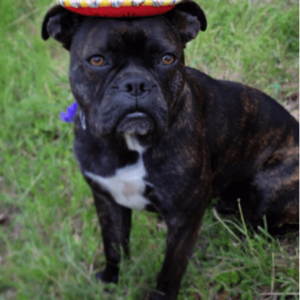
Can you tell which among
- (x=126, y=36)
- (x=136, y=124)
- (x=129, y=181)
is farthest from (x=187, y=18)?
(x=129, y=181)

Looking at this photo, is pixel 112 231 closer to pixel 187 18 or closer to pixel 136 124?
pixel 136 124

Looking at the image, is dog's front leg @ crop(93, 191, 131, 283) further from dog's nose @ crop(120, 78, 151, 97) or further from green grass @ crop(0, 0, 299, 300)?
dog's nose @ crop(120, 78, 151, 97)

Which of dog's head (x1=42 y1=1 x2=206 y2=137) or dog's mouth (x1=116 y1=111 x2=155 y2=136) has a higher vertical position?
dog's head (x1=42 y1=1 x2=206 y2=137)

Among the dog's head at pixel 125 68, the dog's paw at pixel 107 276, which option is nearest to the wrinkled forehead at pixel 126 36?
the dog's head at pixel 125 68

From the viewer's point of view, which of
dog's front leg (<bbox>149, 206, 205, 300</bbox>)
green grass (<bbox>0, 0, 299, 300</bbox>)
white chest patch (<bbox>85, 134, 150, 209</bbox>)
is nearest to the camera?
white chest patch (<bbox>85, 134, 150, 209</bbox>)

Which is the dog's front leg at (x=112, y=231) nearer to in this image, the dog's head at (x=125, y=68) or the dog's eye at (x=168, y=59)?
the dog's head at (x=125, y=68)

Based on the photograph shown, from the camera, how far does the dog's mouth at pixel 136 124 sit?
1.70 metres

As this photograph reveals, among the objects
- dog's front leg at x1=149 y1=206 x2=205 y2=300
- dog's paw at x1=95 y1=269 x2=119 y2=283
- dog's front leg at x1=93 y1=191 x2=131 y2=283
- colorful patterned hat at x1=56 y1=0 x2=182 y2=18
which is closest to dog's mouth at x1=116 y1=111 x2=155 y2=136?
colorful patterned hat at x1=56 y1=0 x2=182 y2=18

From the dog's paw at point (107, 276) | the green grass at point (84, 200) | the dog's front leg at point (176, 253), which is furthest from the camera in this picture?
the dog's paw at point (107, 276)

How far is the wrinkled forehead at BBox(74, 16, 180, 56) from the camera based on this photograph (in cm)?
163

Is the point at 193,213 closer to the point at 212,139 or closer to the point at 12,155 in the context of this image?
the point at 212,139

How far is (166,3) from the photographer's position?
1.53 metres

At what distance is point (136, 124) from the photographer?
1.72 meters

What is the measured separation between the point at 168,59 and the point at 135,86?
0.77 ft
